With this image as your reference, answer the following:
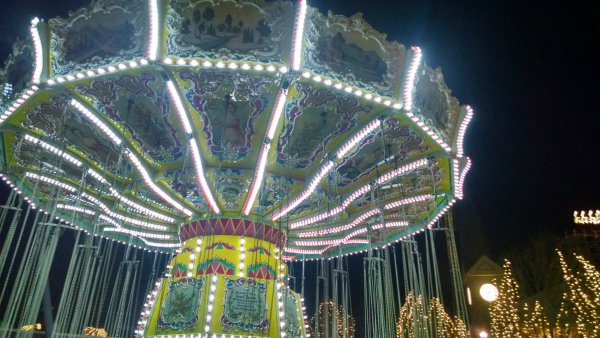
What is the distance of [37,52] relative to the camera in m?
6.89

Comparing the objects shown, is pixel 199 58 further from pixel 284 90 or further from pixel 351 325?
pixel 351 325

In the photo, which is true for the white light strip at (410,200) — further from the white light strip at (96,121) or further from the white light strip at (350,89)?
the white light strip at (96,121)

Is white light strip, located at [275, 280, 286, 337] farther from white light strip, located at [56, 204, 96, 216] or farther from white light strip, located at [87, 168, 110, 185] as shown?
white light strip, located at [56, 204, 96, 216]

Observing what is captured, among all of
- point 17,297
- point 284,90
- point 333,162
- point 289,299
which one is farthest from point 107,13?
point 289,299

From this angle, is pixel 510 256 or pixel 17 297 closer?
pixel 17 297

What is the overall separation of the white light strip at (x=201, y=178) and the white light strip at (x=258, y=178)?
0.74 meters

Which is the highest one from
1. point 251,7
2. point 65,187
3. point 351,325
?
point 251,7

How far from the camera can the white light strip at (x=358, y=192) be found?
9.33 m

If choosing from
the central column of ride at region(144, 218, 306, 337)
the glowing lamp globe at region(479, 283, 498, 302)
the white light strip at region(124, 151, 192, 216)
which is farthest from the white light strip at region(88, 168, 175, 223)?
the glowing lamp globe at region(479, 283, 498, 302)

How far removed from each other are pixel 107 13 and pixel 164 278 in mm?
5699

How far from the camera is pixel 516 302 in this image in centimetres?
2198

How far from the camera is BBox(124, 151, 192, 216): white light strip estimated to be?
9.00 meters

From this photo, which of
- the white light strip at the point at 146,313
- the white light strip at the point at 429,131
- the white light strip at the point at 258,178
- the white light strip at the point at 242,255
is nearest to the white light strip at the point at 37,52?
the white light strip at the point at 258,178

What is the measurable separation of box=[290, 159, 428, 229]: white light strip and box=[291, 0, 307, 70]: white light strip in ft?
13.0
